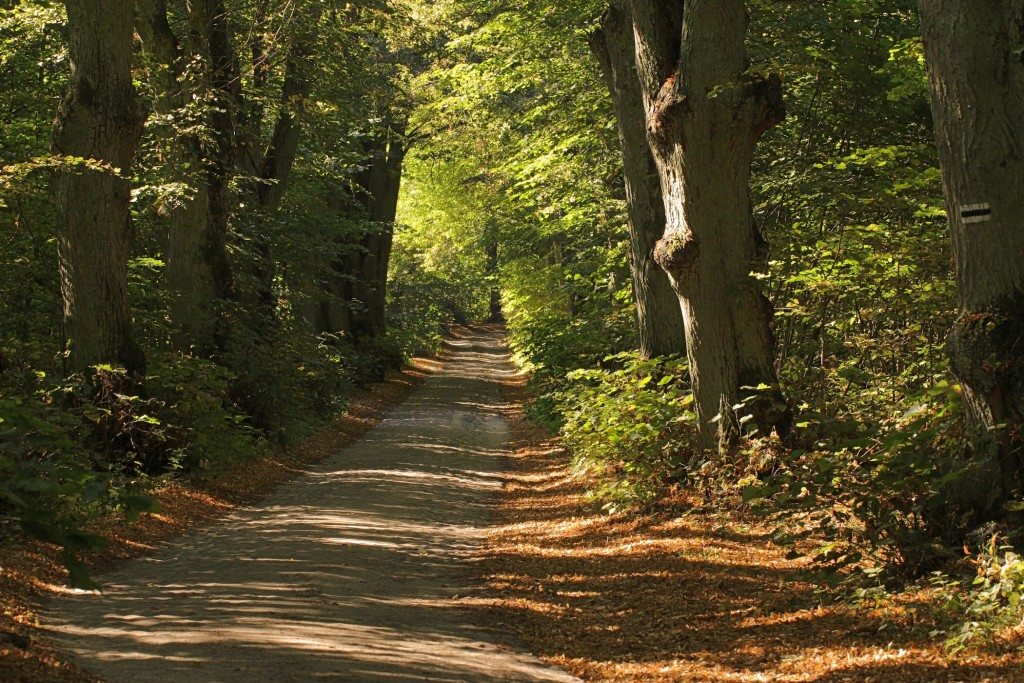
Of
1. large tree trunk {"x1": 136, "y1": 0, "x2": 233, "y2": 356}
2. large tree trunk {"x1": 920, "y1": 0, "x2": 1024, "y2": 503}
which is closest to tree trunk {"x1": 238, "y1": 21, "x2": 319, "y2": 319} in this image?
large tree trunk {"x1": 136, "y1": 0, "x2": 233, "y2": 356}

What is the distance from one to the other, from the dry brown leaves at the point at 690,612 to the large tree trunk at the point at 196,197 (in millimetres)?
6875

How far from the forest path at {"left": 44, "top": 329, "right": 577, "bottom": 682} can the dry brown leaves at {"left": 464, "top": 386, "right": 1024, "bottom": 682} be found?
1.41 feet

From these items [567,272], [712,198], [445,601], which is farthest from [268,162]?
[445,601]

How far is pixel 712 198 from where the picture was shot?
10.9 m

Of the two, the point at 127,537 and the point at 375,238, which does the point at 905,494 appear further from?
the point at 375,238

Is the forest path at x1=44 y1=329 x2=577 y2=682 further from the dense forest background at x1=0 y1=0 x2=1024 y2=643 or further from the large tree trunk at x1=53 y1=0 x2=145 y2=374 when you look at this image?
the large tree trunk at x1=53 y1=0 x2=145 y2=374

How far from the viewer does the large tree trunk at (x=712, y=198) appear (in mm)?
10531

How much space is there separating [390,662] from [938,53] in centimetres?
525

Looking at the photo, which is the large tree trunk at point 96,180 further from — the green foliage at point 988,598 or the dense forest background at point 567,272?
the green foliage at point 988,598

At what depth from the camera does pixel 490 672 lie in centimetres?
659

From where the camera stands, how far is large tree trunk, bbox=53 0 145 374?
12258 millimetres

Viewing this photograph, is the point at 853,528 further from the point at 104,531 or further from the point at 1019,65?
the point at 104,531

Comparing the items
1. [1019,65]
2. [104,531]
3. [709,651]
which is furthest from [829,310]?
[104,531]

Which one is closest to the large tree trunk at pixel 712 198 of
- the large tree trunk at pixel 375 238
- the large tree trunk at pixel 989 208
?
the large tree trunk at pixel 989 208
